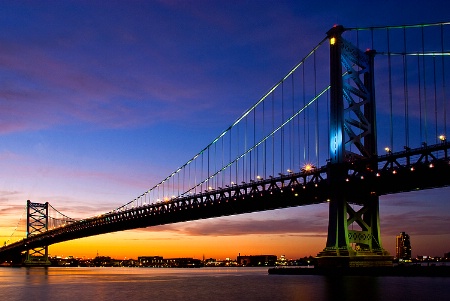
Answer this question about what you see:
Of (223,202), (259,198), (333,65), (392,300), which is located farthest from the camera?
(223,202)

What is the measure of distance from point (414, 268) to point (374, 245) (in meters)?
3.92

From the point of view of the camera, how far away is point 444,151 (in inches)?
1711

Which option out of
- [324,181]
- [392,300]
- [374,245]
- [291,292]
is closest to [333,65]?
[324,181]

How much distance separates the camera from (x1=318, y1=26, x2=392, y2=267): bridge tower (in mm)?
46438

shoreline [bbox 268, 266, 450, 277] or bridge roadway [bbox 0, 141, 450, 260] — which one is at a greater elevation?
bridge roadway [bbox 0, 141, 450, 260]

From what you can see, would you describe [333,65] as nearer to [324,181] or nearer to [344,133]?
[344,133]

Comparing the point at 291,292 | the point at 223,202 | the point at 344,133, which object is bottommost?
the point at 291,292

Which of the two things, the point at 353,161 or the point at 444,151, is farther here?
the point at 353,161

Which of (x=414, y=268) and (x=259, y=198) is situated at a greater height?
(x=259, y=198)

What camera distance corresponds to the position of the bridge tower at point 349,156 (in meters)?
46.4

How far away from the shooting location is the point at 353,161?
4781 centimetres

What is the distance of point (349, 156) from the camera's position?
162 feet

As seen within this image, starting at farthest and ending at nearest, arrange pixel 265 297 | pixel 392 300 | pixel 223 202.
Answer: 1. pixel 223 202
2. pixel 265 297
3. pixel 392 300

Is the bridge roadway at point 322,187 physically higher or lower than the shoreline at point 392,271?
higher
